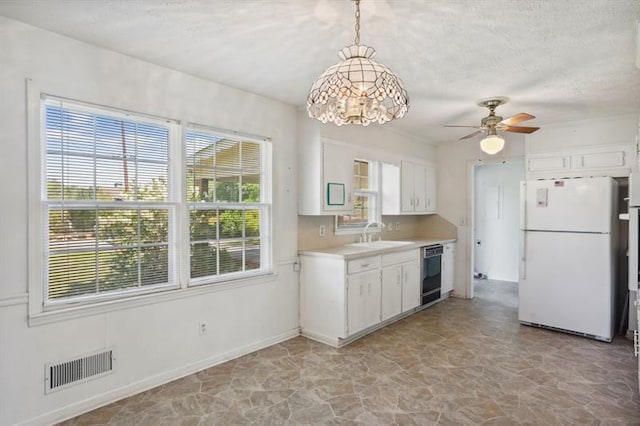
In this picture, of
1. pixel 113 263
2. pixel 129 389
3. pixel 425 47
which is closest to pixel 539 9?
pixel 425 47

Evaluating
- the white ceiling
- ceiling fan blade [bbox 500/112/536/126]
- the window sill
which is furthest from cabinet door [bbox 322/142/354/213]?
ceiling fan blade [bbox 500/112/536/126]

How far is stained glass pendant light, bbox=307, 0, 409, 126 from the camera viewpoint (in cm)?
181

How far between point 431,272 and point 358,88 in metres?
3.96

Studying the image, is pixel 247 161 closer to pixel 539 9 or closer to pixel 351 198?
pixel 351 198

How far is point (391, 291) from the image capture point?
173 inches

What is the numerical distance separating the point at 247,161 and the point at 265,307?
1481 mm

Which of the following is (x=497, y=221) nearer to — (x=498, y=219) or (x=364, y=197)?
(x=498, y=219)

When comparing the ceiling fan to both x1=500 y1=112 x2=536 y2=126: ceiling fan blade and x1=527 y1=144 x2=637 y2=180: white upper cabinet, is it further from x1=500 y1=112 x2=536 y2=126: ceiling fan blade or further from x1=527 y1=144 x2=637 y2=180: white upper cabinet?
x1=527 y1=144 x2=637 y2=180: white upper cabinet

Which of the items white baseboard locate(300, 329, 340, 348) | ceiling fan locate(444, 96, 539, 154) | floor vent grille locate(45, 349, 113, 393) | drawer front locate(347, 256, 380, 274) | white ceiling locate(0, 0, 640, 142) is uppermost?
white ceiling locate(0, 0, 640, 142)

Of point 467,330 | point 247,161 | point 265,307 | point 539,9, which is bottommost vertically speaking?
point 467,330

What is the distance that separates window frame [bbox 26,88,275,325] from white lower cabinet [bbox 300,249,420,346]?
523 millimetres

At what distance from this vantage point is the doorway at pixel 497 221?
22.7 feet

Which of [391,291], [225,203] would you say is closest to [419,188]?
[391,291]

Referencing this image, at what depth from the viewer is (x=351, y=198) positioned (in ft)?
14.1
